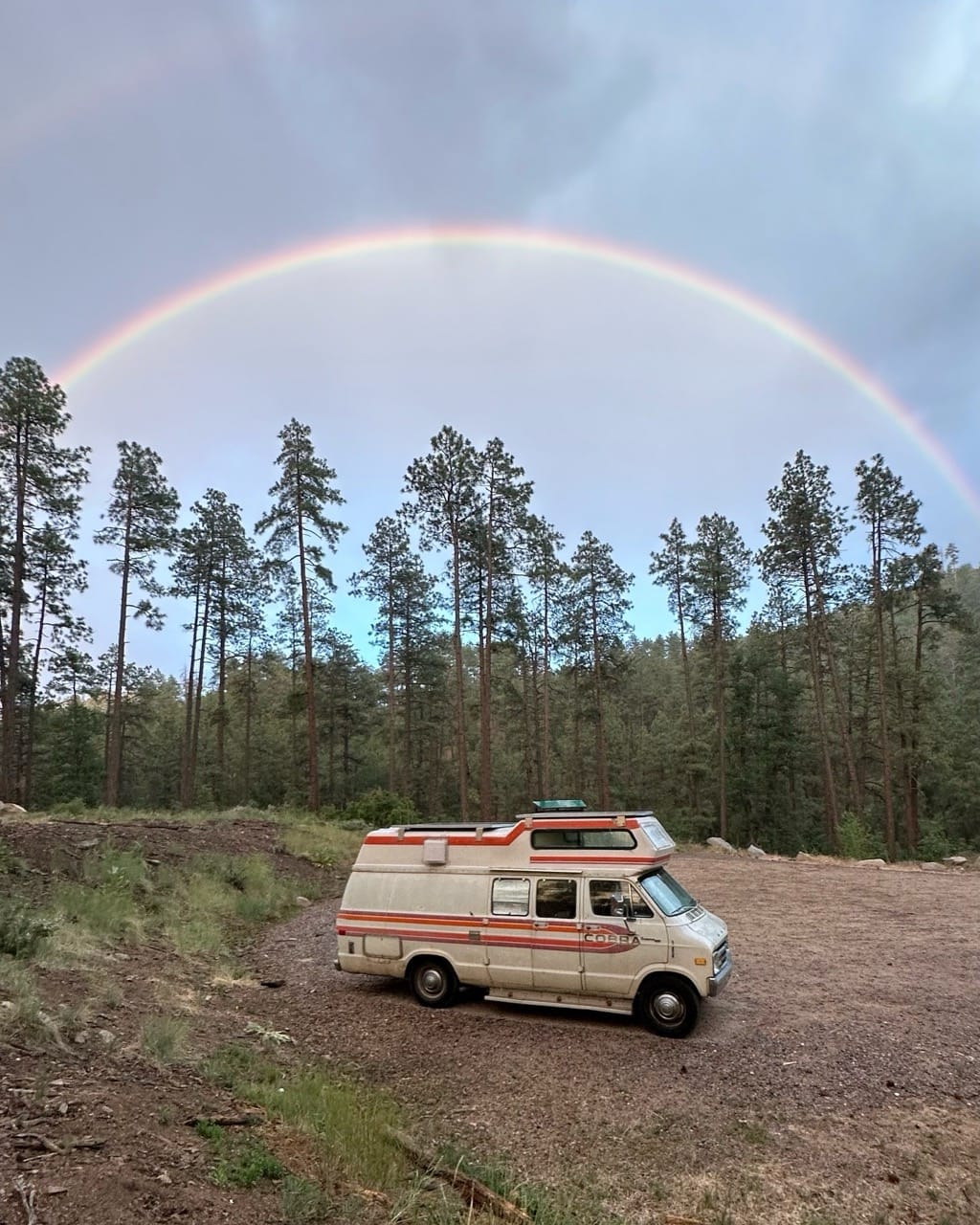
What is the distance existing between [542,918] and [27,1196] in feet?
21.0

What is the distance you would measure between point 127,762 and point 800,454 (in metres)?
47.7

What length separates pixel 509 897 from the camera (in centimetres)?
946

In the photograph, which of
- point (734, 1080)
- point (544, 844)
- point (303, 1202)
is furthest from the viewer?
point (544, 844)

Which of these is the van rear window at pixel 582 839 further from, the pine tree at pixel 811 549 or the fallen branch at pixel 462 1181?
the pine tree at pixel 811 549

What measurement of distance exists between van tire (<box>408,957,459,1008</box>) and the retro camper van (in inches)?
0.7


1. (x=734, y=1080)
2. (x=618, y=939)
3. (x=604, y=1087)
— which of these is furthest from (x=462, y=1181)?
(x=618, y=939)

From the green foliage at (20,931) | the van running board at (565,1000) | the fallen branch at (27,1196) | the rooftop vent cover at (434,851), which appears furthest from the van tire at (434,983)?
the fallen branch at (27,1196)

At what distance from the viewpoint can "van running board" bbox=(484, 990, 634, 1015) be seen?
342 inches

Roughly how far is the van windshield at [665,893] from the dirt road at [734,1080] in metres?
1.41

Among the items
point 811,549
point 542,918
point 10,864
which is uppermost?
point 811,549

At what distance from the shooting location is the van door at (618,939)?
8.51 m

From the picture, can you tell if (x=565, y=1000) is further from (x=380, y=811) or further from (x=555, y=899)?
(x=380, y=811)

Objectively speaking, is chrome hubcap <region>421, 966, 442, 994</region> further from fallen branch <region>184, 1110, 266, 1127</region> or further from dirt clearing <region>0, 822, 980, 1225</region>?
fallen branch <region>184, 1110, 266, 1127</region>

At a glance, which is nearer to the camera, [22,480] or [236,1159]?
[236,1159]
